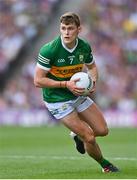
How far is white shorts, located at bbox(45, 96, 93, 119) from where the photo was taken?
10977 mm

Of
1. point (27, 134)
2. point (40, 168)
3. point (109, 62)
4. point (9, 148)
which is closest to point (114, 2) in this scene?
point (109, 62)

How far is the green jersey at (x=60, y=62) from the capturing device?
1074cm

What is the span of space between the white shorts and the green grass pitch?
93 cm

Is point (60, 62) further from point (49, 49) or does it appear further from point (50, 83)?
point (50, 83)

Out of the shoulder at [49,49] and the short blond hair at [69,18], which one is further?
the shoulder at [49,49]

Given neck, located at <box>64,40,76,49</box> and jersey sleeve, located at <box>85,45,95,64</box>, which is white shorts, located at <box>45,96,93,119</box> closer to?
jersey sleeve, located at <box>85,45,95,64</box>

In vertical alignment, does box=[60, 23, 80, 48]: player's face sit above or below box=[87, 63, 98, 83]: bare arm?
above

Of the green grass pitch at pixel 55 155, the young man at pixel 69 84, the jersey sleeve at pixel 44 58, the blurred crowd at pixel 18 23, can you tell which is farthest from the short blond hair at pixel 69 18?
the blurred crowd at pixel 18 23

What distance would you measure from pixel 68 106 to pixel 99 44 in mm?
20303

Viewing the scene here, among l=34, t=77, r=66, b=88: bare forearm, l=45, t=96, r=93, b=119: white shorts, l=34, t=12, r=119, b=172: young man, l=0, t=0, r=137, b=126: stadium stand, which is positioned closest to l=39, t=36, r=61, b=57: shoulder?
l=34, t=12, r=119, b=172: young man

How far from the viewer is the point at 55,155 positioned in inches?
622

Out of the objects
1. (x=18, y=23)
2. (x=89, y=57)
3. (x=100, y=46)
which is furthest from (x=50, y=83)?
(x=18, y=23)

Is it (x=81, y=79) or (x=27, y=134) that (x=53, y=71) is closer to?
(x=81, y=79)

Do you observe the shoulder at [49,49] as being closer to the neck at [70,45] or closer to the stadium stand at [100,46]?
the neck at [70,45]
